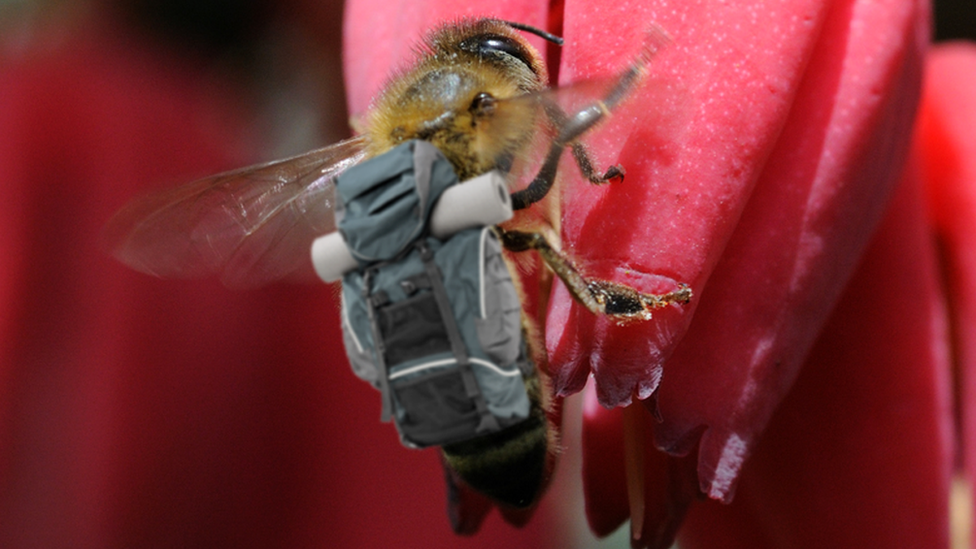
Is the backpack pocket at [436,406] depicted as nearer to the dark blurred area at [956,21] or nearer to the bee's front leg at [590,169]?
the bee's front leg at [590,169]

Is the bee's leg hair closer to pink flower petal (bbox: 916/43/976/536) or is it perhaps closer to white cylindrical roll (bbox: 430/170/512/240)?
white cylindrical roll (bbox: 430/170/512/240)

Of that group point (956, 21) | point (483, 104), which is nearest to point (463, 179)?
point (483, 104)

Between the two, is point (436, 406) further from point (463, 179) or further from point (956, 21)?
point (956, 21)

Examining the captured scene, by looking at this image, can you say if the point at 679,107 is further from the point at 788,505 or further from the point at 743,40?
the point at 788,505

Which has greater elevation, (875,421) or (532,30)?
(532,30)

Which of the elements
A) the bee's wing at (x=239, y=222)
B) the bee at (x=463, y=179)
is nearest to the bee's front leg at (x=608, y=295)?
the bee at (x=463, y=179)

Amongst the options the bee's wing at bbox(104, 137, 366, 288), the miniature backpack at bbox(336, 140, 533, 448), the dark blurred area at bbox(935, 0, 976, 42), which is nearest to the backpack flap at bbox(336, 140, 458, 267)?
the miniature backpack at bbox(336, 140, 533, 448)
